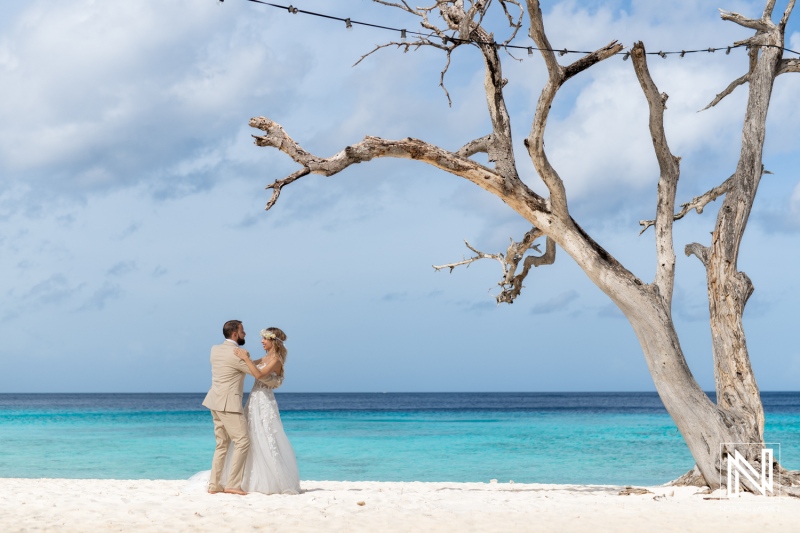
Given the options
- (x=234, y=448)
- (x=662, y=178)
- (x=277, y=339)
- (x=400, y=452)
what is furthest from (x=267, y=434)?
(x=400, y=452)

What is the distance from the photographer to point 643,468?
17750 millimetres

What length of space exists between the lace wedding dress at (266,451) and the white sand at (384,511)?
0.71 ft

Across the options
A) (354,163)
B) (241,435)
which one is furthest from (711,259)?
(241,435)

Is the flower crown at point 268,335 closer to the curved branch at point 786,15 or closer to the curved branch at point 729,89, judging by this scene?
the curved branch at point 729,89

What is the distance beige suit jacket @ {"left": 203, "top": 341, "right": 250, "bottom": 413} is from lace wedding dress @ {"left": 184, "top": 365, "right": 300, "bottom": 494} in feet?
0.62

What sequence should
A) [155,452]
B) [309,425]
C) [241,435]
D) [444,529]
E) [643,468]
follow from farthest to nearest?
[309,425] → [155,452] → [643,468] → [241,435] → [444,529]

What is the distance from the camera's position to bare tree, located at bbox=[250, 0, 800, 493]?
8.87 m

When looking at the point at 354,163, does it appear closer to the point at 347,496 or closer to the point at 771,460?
the point at 347,496

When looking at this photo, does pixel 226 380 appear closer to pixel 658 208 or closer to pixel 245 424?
pixel 245 424

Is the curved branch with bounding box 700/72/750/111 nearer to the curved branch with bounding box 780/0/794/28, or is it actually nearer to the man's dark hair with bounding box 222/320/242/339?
the curved branch with bounding box 780/0/794/28

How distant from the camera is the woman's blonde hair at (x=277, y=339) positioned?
8.14 m

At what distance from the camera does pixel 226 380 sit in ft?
26.4

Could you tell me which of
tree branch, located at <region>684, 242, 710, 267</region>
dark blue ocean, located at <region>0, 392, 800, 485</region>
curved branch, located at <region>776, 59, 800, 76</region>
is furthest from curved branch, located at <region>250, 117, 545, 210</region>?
dark blue ocean, located at <region>0, 392, 800, 485</region>

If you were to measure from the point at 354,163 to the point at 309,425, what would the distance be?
28.4 meters
